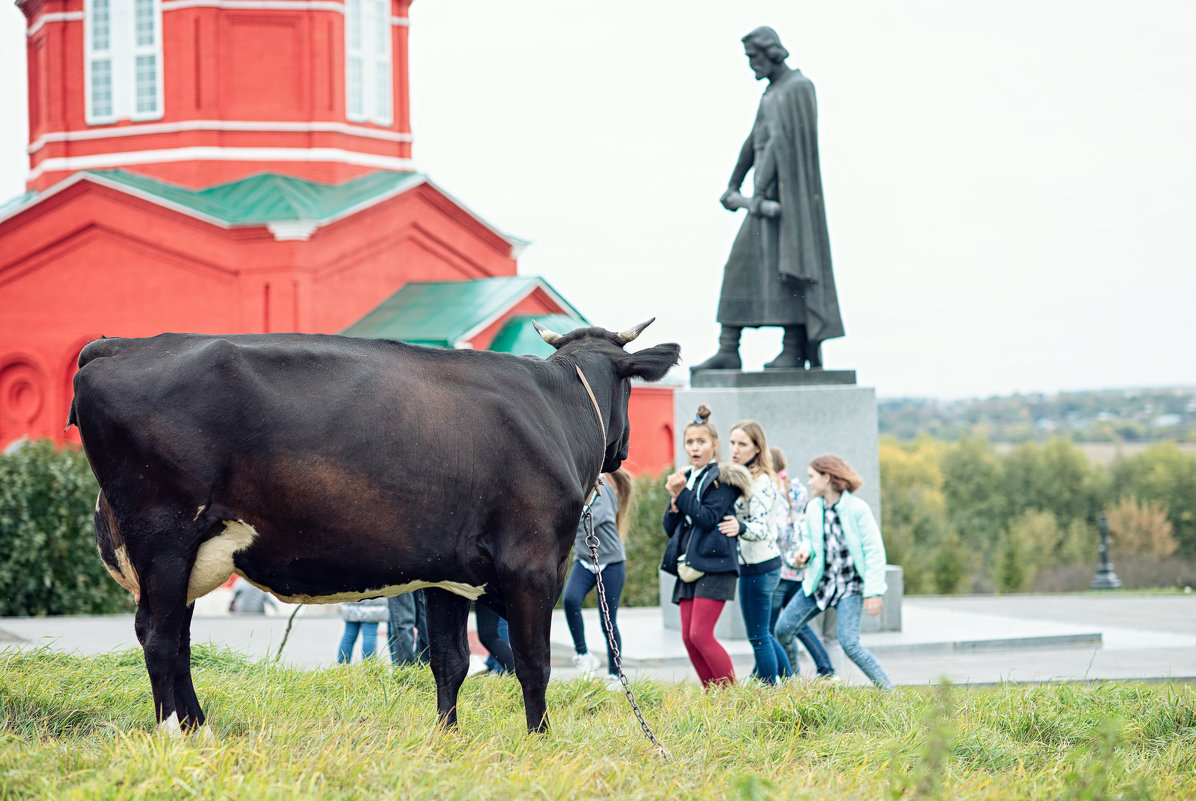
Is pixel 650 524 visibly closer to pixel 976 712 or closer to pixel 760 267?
pixel 760 267

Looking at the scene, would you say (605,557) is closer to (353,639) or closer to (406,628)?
(406,628)

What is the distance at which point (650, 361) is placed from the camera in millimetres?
6230

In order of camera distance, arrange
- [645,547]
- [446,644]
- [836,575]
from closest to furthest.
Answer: [446,644]
[836,575]
[645,547]

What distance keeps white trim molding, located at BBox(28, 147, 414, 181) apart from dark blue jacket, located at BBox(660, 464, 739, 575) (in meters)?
16.6

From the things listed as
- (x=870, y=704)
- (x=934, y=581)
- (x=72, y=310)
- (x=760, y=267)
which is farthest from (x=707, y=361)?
(x=934, y=581)

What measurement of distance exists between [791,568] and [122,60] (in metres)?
18.6

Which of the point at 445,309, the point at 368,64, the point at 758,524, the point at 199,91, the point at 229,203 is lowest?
the point at 758,524

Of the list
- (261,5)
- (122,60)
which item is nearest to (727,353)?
A: (261,5)

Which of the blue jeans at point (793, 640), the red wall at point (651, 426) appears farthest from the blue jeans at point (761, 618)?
the red wall at point (651, 426)

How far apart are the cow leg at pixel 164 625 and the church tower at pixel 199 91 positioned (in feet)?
62.5

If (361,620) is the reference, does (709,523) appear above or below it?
above

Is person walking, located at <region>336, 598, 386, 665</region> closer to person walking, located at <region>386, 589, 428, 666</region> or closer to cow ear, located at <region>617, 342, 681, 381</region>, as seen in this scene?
person walking, located at <region>386, 589, 428, 666</region>

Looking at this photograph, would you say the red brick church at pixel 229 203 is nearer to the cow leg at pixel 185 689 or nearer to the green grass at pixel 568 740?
the green grass at pixel 568 740

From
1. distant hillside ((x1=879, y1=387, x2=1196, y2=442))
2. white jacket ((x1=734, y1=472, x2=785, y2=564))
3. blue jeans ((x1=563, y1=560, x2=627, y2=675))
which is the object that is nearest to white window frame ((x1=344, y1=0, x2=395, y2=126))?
blue jeans ((x1=563, y1=560, x2=627, y2=675))
